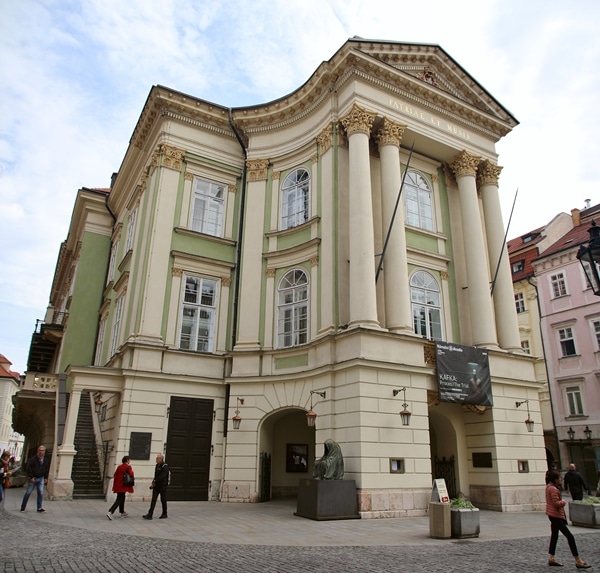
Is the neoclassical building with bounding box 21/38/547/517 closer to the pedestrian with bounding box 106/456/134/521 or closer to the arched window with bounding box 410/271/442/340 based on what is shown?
the arched window with bounding box 410/271/442/340

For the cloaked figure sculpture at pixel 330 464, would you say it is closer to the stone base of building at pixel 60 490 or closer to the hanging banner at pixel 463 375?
the hanging banner at pixel 463 375

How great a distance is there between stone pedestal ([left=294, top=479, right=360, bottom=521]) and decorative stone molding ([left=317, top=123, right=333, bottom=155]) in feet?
36.8

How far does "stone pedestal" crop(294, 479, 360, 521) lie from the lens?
42.8ft

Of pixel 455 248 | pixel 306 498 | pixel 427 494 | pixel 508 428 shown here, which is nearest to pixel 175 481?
pixel 306 498

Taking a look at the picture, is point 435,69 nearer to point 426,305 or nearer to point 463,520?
point 426,305

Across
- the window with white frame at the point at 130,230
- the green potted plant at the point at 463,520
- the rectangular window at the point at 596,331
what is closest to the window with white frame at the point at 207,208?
the window with white frame at the point at 130,230

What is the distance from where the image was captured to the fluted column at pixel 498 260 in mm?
19172

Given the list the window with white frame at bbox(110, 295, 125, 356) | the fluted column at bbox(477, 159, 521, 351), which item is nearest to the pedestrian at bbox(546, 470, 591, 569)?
the fluted column at bbox(477, 159, 521, 351)

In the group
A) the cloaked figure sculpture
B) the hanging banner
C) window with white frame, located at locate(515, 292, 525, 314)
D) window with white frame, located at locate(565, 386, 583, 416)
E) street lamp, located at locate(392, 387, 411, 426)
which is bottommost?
the cloaked figure sculpture

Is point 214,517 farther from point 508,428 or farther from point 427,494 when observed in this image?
point 508,428

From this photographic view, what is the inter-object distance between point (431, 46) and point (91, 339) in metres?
20.5

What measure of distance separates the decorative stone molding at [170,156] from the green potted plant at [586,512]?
16.7 meters

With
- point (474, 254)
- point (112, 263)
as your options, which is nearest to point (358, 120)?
point (474, 254)

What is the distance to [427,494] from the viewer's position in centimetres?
1477
